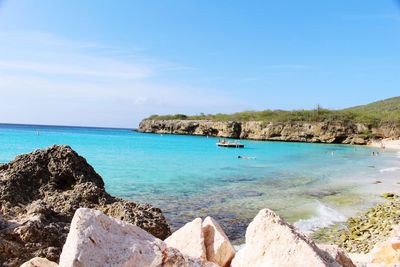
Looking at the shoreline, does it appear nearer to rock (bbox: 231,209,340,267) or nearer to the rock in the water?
the rock in the water

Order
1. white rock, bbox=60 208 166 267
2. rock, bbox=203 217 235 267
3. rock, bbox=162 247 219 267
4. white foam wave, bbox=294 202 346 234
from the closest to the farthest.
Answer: white rock, bbox=60 208 166 267 → rock, bbox=162 247 219 267 → rock, bbox=203 217 235 267 → white foam wave, bbox=294 202 346 234

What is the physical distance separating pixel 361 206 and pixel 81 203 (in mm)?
17603

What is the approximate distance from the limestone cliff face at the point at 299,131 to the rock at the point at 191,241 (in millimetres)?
100804

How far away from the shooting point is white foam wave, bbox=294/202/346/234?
15586mm

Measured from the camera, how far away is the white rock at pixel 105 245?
123 inches

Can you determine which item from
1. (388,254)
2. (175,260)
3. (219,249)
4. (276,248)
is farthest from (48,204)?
(388,254)

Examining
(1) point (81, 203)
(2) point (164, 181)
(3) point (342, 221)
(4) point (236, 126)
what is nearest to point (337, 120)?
(4) point (236, 126)

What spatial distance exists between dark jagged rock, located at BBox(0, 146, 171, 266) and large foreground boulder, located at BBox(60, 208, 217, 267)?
1.41 meters

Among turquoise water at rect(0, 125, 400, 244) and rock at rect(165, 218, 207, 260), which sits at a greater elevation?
rock at rect(165, 218, 207, 260)

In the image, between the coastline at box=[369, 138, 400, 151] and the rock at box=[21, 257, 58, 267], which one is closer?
the rock at box=[21, 257, 58, 267]

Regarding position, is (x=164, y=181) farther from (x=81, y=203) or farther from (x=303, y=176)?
(x=81, y=203)

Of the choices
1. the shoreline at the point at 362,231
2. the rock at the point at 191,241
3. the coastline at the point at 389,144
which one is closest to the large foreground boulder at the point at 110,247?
the rock at the point at 191,241

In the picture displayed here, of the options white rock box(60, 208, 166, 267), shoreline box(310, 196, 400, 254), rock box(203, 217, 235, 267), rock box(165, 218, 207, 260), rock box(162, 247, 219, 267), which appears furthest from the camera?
shoreline box(310, 196, 400, 254)

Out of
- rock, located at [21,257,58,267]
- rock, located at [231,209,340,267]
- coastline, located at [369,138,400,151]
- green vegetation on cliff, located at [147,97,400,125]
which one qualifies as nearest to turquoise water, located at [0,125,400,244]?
rock, located at [231,209,340,267]
